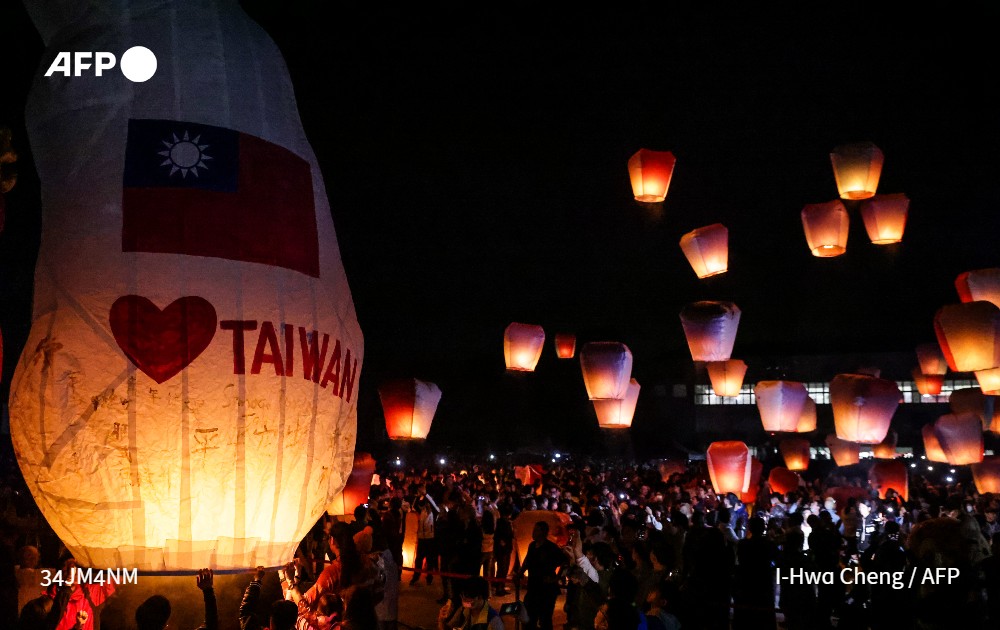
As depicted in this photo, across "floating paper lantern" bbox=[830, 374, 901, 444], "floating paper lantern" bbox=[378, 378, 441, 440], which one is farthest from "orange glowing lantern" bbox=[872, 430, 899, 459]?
"floating paper lantern" bbox=[378, 378, 441, 440]

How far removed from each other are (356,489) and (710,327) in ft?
23.8

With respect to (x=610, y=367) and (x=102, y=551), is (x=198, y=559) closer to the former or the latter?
(x=102, y=551)

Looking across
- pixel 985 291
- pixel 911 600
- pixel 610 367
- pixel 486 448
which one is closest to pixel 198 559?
pixel 911 600

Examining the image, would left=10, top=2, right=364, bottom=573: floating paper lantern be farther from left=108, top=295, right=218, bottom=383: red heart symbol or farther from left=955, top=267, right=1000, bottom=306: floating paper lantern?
left=955, top=267, right=1000, bottom=306: floating paper lantern

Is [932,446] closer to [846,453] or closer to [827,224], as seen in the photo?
[846,453]

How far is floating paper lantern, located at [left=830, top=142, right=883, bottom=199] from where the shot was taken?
45.7 ft

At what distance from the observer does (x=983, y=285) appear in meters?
15.9

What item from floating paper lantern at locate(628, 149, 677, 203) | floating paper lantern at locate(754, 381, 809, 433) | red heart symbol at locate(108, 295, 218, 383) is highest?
floating paper lantern at locate(628, 149, 677, 203)

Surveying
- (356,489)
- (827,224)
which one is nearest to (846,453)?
(827,224)

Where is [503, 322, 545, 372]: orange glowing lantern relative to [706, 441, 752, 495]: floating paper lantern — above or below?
above

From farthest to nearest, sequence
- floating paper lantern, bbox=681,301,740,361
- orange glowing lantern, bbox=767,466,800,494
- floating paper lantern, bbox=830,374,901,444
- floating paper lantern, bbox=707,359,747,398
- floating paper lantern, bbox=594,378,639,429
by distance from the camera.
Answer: orange glowing lantern, bbox=767,466,800,494 → floating paper lantern, bbox=707,359,747,398 → floating paper lantern, bbox=594,378,639,429 → floating paper lantern, bbox=681,301,740,361 → floating paper lantern, bbox=830,374,901,444

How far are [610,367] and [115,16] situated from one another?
1173 centimetres

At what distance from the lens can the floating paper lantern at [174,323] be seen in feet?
16.4

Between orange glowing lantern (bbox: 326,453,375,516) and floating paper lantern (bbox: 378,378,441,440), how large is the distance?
3.89 feet
